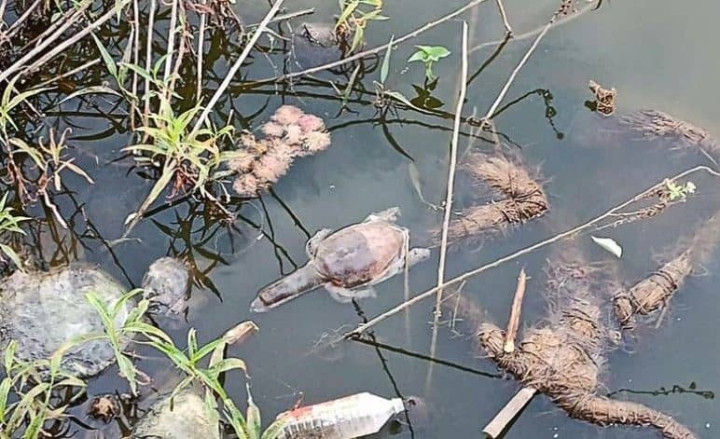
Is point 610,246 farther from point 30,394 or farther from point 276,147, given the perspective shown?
point 30,394

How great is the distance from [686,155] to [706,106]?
200 millimetres

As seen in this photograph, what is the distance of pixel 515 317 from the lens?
199cm

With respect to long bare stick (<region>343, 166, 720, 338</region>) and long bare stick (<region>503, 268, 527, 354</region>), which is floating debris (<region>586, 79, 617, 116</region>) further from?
long bare stick (<region>503, 268, 527, 354</region>)

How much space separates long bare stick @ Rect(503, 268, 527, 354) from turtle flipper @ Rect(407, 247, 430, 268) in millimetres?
226

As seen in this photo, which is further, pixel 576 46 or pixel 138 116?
pixel 576 46

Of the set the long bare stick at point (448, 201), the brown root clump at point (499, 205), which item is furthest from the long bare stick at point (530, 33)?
the brown root clump at point (499, 205)

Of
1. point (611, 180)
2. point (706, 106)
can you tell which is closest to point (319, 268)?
point (611, 180)

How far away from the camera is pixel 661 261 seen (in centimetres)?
210

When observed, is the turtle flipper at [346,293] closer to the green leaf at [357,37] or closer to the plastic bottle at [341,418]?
the plastic bottle at [341,418]

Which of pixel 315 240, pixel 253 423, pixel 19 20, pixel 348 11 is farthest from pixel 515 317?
pixel 19 20

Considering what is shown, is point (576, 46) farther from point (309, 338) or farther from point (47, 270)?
point (47, 270)

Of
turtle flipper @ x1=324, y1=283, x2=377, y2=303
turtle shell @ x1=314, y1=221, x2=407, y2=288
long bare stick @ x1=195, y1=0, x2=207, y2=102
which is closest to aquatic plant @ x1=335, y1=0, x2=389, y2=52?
long bare stick @ x1=195, y1=0, x2=207, y2=102

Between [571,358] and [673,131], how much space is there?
74 centimetres

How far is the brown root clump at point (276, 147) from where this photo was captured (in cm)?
218
